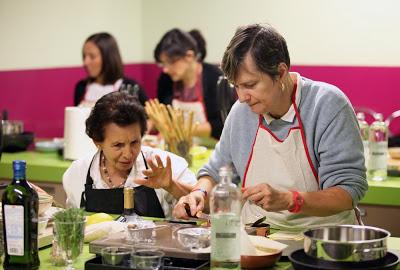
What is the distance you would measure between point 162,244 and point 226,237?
31 centimetres

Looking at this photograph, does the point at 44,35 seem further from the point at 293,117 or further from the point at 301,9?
the point at 293,117

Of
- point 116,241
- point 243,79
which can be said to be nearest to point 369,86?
point 243,79

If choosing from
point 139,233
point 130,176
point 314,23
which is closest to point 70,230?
point 139,233

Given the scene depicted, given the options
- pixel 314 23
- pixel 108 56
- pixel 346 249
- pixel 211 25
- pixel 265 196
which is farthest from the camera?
pixel 211 25

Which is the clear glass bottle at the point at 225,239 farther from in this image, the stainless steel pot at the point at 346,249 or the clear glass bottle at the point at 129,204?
the clear glass bottle at the point at 129,204

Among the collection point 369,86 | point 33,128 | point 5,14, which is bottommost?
point 33,128

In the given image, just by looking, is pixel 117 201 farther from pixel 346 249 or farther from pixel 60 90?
pixel 60 90

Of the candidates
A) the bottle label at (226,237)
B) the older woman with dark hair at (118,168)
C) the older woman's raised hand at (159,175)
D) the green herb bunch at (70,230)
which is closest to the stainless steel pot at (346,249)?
the bottle label at (226,237)

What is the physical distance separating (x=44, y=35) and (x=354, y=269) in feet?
14.2

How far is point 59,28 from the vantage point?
6250 mm

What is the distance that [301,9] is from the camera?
20.7 ft

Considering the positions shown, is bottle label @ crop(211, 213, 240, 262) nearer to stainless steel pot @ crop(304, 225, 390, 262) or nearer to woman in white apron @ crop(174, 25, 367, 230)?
stainless steel pot @ crop(304, 225, 390, 262)

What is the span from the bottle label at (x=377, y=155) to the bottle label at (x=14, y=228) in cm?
233

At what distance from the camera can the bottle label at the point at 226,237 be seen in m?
2.29
